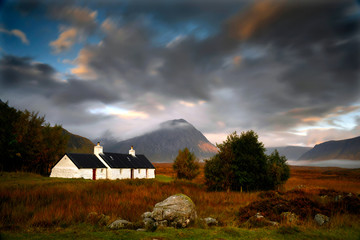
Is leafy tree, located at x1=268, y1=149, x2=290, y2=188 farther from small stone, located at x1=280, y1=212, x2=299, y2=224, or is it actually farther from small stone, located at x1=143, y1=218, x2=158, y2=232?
small stone, located at x1=143, y1=218, x2=158, y2=232

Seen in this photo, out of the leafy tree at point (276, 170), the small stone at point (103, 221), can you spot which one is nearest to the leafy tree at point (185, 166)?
the leafy tree at point (276, 170)

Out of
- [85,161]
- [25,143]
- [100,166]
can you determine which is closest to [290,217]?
[85,161]

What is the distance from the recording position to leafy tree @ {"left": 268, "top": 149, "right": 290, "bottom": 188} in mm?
31031

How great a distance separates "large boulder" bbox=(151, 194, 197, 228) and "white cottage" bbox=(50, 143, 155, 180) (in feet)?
129

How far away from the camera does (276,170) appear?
31062 mm

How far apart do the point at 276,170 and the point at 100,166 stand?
122 feet

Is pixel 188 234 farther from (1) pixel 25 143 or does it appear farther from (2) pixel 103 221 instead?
(1) pixel 25 143

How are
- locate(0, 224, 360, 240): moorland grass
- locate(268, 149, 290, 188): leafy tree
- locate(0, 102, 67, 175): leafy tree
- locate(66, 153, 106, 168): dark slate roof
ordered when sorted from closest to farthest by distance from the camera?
1. locate(0, 224, 360, 240): moorland grass
2. locate(268, 149, 290, 188): leafy tree
3. locate(0, 102, 67, 175): leafy tree
4. locate(66, 153, 106, 168): dark slate roof

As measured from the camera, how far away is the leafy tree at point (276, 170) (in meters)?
31.0

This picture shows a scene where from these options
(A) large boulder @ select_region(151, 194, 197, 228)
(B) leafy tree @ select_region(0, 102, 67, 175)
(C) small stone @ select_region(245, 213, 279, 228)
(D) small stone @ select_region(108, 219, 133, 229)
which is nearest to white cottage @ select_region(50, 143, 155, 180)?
(B) leafy tree @ select_region(0, 102, 67, 175)

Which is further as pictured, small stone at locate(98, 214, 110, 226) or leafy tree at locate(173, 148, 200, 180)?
leafy tree at locate(173, 148, 200, 180)

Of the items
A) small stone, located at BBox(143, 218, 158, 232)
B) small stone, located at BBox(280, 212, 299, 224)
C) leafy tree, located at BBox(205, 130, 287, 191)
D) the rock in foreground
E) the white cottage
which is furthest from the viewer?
the white cottage

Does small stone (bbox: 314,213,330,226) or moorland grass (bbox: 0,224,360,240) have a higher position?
moorland grass (bbox: 0,224,360,240)

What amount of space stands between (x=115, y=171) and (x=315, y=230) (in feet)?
165
